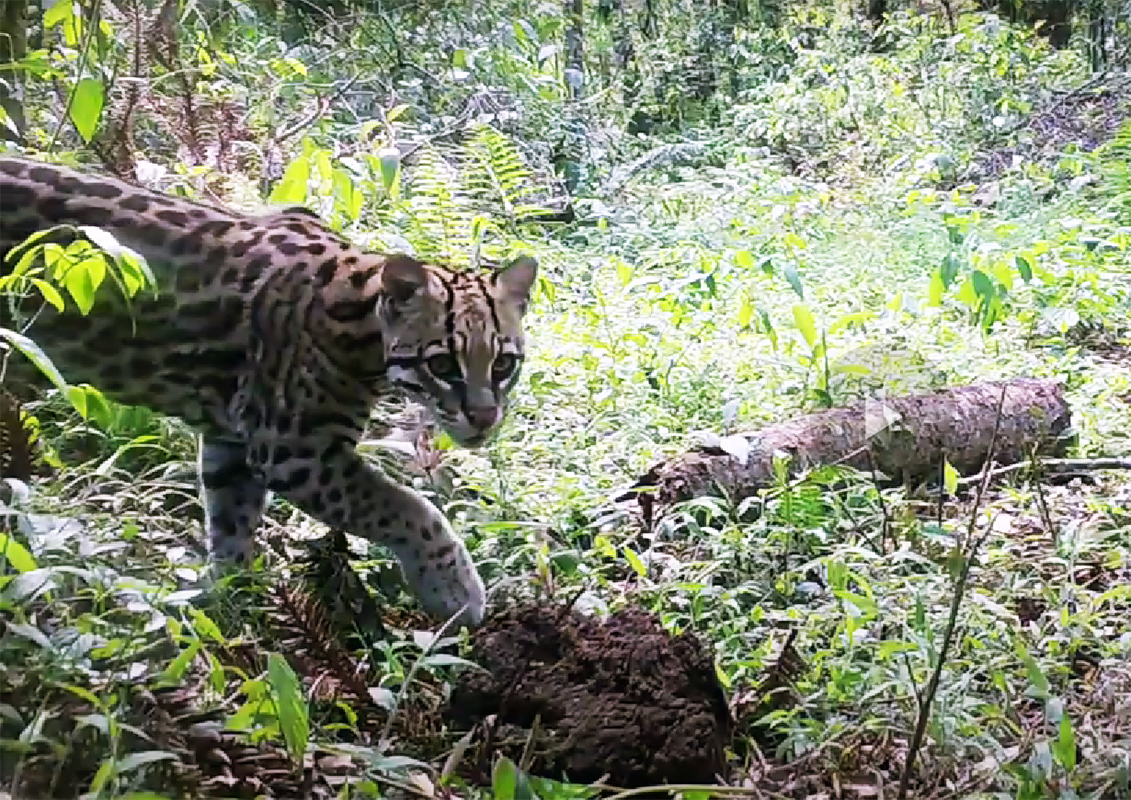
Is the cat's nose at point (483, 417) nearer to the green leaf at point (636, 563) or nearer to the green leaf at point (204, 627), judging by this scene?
the green leaf at point (636, 563)

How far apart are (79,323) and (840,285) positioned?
3.43 metres

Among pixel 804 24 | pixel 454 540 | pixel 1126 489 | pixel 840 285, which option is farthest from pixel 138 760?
pixel 804 24

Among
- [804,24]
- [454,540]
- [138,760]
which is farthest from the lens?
[804,24]

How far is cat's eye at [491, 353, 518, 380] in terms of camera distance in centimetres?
325

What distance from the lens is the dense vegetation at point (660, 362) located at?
238cm

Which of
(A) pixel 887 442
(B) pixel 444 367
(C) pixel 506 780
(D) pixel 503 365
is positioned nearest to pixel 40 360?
(C) pixel 506 780

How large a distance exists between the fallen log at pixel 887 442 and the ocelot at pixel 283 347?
64 cm

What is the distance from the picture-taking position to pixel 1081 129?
8.31 m

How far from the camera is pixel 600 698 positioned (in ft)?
8.28

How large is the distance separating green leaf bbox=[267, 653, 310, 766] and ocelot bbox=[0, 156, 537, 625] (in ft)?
3.51

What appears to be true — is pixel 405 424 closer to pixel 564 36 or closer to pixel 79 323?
pixel 79 323

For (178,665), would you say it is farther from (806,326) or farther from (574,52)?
(574,52)

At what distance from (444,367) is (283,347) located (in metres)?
0.42

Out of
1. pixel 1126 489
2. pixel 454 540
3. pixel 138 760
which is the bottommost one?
pixel 1126 489
